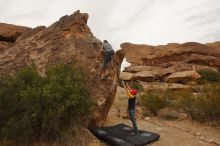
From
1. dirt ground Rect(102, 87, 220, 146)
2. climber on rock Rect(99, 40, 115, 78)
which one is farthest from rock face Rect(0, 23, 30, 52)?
climber on rock Rect(99, 40, 115, 78)

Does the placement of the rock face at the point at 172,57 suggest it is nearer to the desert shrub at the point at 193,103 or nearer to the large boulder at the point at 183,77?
the large boulder at the point at 183,77

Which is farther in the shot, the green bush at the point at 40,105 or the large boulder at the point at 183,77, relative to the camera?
the large boulder at the point at 183,77

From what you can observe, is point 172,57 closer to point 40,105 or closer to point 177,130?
point 177,130

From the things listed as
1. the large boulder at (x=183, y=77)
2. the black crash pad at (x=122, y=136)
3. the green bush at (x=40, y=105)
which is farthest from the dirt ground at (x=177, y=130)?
the large boulder at (x=183, y=77)

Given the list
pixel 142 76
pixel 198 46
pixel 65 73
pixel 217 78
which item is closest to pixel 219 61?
pixel 198 46

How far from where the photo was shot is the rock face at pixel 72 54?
1077 cm

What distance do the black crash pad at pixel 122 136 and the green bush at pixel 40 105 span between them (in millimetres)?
891

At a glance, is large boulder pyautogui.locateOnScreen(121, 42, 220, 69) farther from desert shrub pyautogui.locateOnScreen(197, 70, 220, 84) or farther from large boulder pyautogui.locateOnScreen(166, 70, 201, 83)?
large boulder pyautogui.locateOnScreen(166, 70, 201, 83)

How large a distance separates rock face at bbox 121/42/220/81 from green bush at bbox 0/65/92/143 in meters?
25.9

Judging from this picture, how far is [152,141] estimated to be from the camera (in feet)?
30.0

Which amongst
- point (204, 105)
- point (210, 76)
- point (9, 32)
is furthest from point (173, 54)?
point (204, 105)

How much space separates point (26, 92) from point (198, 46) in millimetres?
33596

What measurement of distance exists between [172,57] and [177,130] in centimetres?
2903

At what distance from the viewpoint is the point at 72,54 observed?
435 inches
